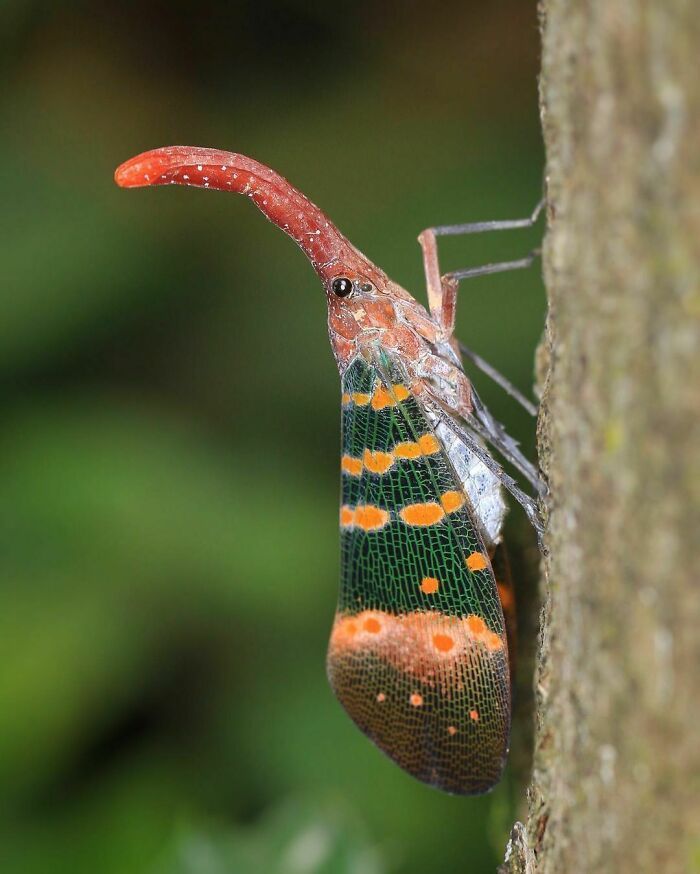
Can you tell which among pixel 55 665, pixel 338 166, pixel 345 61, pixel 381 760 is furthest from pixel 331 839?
pixel 345 61

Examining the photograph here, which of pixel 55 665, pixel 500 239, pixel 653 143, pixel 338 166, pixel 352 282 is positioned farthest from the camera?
pixel 338 166

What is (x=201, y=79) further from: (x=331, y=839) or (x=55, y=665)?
(x=331, y=839)

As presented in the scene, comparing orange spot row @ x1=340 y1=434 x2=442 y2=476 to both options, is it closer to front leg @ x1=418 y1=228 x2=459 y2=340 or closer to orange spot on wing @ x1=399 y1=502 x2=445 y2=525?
orange spot on wing @ x1=399 y1=502 x2=445 y2=525

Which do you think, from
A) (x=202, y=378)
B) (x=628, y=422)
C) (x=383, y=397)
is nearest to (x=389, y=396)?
(x=383, y=397)

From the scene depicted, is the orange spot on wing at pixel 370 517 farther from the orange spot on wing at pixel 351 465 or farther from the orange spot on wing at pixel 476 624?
the orange spot on wing at pixel 476 624

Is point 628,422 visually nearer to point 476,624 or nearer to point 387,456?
point 476,624
